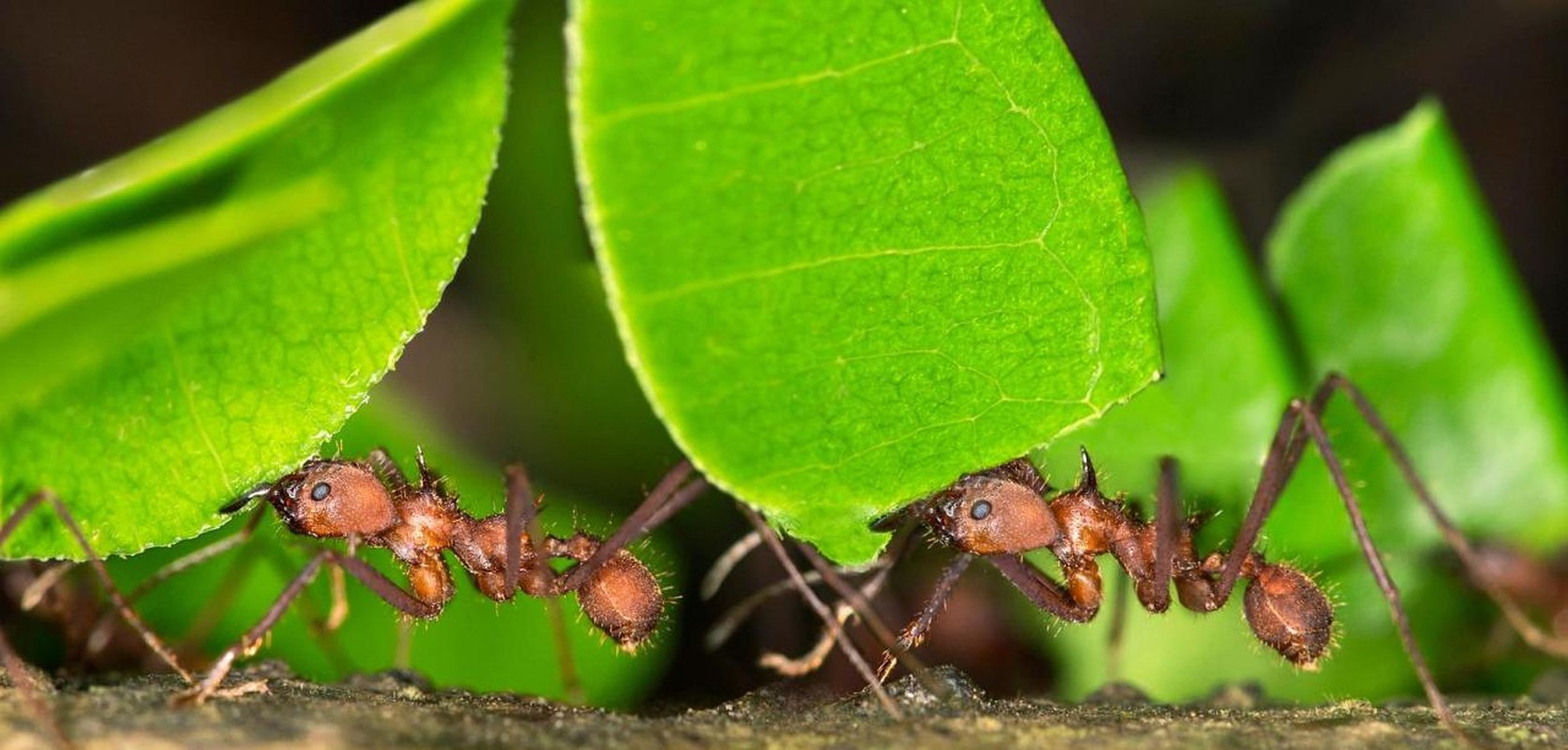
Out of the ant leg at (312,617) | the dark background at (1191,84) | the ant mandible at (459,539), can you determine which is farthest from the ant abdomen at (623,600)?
the dark background at (1191,84)

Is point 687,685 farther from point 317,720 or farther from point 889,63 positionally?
point 889,63

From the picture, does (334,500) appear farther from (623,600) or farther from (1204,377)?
(1204,377)

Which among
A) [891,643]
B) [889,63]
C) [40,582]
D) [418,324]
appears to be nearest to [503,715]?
[418,324]

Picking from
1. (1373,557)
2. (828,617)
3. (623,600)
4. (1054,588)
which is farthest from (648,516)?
(1373,557)

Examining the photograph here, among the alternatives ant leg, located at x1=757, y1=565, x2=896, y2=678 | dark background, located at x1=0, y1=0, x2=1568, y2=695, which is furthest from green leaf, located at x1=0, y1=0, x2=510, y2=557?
dark background, located at x1=0, y1=0, x2=1568, y2=695

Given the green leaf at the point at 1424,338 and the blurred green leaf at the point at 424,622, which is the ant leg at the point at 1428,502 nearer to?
the green leaf at the point at 1424,338

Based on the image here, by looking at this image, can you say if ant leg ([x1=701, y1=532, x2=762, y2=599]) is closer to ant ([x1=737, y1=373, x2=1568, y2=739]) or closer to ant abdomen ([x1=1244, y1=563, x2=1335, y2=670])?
ant ([x1=737, y1=373, x2=1568, y2=739])
